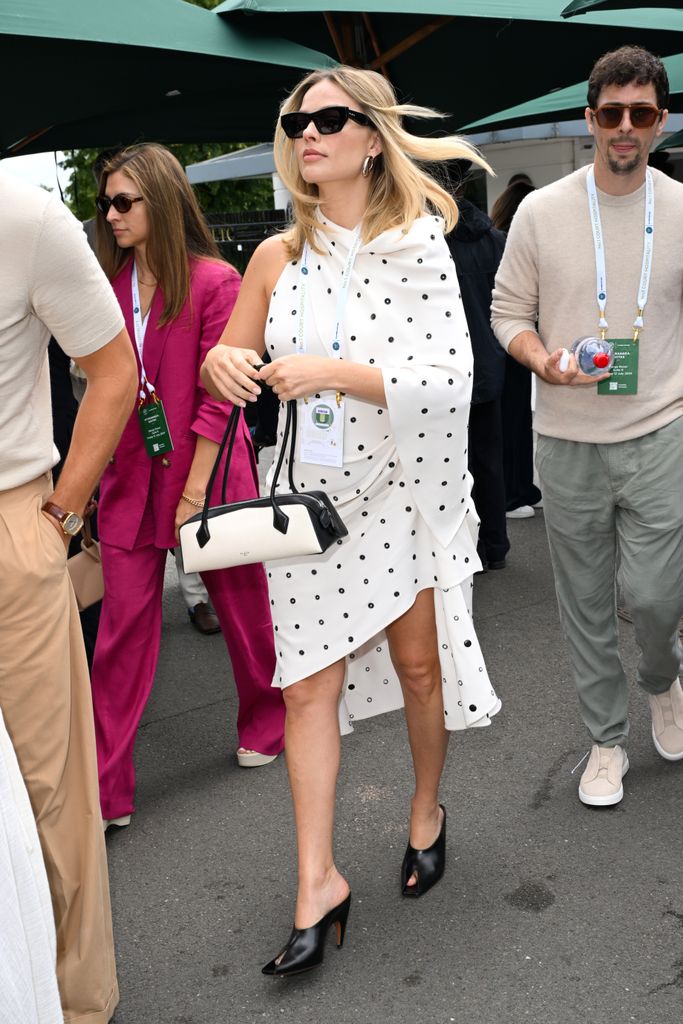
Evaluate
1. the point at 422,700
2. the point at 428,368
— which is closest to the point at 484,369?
the point at 422,700

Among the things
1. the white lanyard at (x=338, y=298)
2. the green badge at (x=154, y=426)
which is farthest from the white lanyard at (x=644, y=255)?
the green badge at (x=154, y=426)

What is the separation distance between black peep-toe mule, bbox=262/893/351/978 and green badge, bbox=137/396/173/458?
64.0 inches

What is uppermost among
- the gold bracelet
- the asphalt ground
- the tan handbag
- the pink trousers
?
the gold bracelet

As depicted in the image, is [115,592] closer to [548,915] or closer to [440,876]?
[440,876]

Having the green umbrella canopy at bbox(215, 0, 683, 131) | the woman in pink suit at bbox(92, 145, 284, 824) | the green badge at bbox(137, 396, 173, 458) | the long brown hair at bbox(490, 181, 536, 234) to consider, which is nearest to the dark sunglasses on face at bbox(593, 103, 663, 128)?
the woman in pink suit at bbox(92, 145, 284, 824)

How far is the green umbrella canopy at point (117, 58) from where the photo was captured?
5297 millimetres

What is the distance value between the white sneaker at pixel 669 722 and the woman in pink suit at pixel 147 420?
1628 mm

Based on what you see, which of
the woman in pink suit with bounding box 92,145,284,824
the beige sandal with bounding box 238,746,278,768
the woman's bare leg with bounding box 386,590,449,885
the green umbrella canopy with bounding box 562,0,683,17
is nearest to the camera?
the woman's bare leg with bounding box 386,590,449,885

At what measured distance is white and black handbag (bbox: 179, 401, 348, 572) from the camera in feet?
9.52

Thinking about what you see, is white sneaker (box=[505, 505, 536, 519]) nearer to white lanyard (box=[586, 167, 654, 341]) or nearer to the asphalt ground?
the asphalt ground

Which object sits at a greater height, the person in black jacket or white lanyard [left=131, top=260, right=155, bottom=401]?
white lanyard [left=131, top=260, right=155, bottom=401]

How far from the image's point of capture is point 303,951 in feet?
9.98

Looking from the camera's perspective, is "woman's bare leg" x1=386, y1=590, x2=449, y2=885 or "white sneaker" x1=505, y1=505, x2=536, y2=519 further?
"white sneaker" x1=505, y1=505, x2=536, y2=519

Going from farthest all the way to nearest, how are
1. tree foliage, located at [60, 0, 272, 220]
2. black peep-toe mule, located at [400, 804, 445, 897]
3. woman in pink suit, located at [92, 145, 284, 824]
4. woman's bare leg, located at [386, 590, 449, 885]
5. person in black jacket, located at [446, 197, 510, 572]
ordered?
1. tree foliage, located at [60, 0, 272, 220]
2. person in black jacket, located at [446, 197, 510, 572]
3. woman in pink suit, located at [92, 145, 284, 824]
4. black peep-toe mule, located at [400, 804, 445, 897]
5. woman's bare leg, located at [386, 590, 449, 885]
